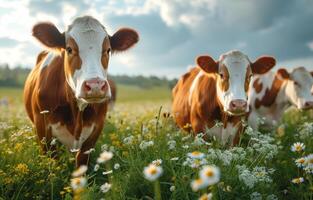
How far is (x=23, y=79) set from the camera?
310ft

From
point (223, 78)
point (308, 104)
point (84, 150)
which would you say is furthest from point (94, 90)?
point (308, 104)

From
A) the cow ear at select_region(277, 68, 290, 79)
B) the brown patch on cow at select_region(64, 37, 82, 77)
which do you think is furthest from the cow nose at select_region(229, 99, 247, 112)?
the cow ear at select_region(277, 68, 290, 79)

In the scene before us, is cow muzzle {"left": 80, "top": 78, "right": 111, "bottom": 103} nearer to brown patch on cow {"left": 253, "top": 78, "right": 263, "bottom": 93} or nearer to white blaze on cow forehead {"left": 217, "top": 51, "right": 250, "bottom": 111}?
white blaze on cow forehead {"left": 217, "top": 51, "right": 250, "bottom": 111}

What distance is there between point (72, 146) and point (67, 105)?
59cm

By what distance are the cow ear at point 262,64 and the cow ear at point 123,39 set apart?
2332mm

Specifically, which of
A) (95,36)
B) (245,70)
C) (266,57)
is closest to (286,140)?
(266,57)

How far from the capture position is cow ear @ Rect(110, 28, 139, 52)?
5.66 m

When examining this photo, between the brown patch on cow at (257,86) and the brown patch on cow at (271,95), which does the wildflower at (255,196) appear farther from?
the brown patch on cow at (257,86)

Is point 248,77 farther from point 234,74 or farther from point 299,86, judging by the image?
point 299,86

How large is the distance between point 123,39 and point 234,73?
182 cm

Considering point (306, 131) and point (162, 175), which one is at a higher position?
point (306, 131)

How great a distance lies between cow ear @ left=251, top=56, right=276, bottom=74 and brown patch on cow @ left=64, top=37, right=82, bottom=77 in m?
3.38

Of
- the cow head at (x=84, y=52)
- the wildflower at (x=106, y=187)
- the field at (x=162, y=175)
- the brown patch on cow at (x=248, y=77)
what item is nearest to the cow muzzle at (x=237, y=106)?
the brown patch on cow at (x=248, y=77)

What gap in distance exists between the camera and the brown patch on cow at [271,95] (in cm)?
1056
